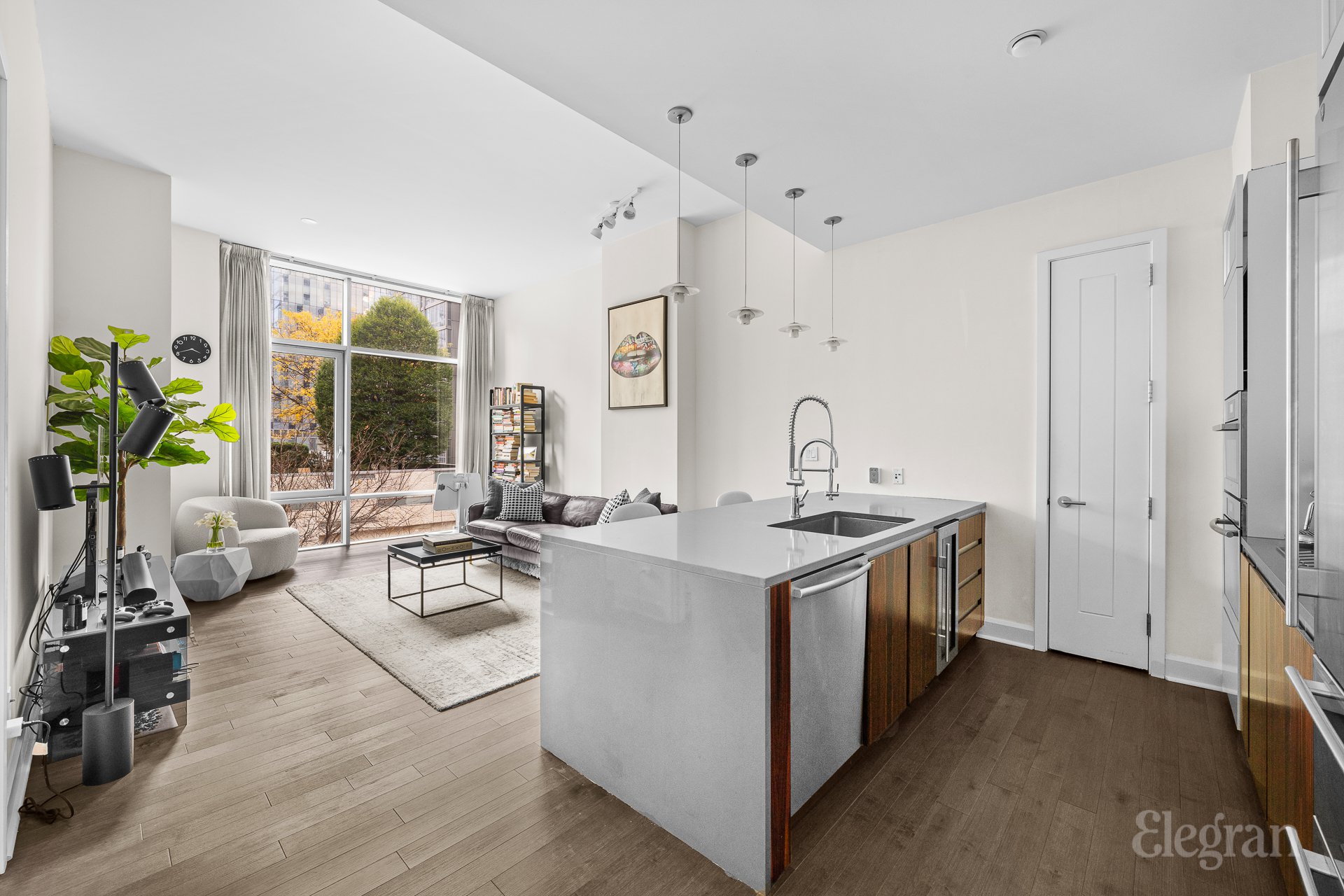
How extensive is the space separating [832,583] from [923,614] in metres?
1.07

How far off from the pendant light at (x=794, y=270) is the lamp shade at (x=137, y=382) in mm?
2986

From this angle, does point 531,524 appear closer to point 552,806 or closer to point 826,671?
point 552,806

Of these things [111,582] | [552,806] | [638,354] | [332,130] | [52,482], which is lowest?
[552,806]

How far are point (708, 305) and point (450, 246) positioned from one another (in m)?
2.63

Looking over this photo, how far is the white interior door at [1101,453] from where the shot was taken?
9.94 feet

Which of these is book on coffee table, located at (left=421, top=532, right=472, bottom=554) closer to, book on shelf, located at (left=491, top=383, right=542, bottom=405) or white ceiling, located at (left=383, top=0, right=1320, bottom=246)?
book on shelf, located at (left=491, top=383, right=542, bottom=405)

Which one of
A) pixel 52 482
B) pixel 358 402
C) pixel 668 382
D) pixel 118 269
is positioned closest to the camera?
pixel 52 482

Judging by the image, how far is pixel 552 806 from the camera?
1.91 meters

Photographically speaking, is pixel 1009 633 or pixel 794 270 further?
pixel 794 270

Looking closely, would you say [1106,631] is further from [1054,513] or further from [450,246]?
[450,246]

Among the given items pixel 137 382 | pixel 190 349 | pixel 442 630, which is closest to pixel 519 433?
pixel 190 349

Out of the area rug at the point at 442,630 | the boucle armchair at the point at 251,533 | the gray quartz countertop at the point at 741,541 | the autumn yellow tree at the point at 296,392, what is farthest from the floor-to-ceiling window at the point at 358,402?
the gray quartz countertop at the point at 741,541

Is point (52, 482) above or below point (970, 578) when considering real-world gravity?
above

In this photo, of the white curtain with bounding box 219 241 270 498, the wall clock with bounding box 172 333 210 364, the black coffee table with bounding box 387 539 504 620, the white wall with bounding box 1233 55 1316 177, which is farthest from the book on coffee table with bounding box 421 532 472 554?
the white wall with bounding box 1233 55 1316 177
